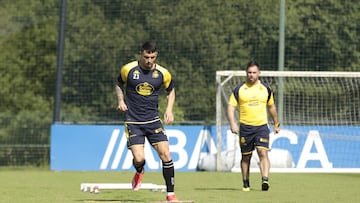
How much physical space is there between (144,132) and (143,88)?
55 centimetres

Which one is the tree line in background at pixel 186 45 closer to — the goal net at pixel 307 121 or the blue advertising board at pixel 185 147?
the goal net at pixel 307 121

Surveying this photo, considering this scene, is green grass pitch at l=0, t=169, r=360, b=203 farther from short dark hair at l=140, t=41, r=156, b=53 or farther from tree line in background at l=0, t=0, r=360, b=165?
tree line in background at l=0, t=0, r=360, b=165

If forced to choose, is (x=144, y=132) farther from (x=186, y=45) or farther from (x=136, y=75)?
(x=186, y=45)

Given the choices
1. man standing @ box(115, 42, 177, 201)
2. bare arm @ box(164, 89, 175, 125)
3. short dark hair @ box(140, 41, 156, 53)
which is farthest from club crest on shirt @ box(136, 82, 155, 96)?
short dark hair @ box(140, 41, 156, 53)

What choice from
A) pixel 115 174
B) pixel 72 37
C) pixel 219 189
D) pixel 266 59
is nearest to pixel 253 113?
pixel 219 189

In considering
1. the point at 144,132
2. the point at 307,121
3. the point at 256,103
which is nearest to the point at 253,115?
the point at 256,103

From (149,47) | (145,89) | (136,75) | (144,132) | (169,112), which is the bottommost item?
(144,132)

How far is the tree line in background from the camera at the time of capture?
2391 centimetres

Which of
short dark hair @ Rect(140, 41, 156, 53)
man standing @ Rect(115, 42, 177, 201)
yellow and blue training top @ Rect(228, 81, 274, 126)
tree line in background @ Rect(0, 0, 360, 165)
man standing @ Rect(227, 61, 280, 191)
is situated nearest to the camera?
short dark hair @ Rect(140, 41, 156, 53)

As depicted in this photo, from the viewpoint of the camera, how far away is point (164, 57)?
24234 millimetres

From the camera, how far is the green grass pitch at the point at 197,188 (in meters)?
12.9

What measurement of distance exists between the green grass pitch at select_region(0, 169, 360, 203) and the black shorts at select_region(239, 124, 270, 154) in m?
0.63

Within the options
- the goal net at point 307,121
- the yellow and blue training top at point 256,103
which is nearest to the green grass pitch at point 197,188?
the yellow and blue training top at point 256,103

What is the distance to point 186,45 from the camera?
24.2 m
